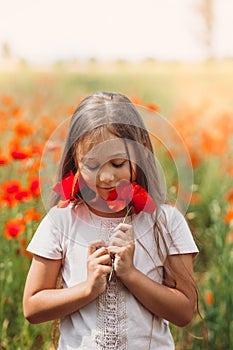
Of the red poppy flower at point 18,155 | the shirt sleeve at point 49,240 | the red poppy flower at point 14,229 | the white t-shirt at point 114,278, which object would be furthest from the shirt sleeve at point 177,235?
the red poppy flower at point 18,155

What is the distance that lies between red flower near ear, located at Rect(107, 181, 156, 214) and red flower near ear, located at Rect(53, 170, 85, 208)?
7 cm

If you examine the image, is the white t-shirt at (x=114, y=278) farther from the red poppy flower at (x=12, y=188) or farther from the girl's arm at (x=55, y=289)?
the red poppy flower at (x=12, y=188)

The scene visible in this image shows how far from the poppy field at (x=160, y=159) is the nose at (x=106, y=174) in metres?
0.16

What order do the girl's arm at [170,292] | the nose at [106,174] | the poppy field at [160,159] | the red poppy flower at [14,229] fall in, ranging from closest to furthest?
the nose at [106,174] < the girl's arm at [170,292] < the red poppy flower at [14,229] < the poppy field at [160,159]

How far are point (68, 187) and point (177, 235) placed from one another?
0.26m

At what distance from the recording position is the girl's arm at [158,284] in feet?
4.46

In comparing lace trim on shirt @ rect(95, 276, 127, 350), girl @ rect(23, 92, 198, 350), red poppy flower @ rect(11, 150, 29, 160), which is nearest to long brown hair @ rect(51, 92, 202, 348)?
girl @ rect(23, 92, 198, 350)

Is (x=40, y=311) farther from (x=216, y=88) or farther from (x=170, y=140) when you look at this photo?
(x=216, y=88)

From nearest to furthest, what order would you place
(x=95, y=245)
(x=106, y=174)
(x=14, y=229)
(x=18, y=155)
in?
1. (x=106, y=174)
2. (x=95, y=245)
3. (x=14, y=229)
4. (x=18, y=155)

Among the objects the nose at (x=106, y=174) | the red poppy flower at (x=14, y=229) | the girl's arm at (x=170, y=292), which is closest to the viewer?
the nose at (x=106, y=174)

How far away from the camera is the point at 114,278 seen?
1.42m

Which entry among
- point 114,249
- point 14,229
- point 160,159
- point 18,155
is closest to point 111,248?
point 114,249

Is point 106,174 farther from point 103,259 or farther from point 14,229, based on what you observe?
point 14,229

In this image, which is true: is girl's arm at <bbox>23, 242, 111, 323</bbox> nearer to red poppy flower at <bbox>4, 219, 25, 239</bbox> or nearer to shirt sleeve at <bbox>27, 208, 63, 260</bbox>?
shirt sleeve at <bbox>27, 208, 63, 260</bbox>
